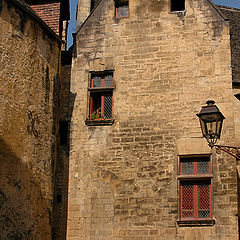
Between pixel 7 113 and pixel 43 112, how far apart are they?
126 cm

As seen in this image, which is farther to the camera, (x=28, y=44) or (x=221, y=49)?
(x=221, y=49)

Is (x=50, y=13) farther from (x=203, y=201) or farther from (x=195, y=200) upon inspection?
(x=203, y=201)

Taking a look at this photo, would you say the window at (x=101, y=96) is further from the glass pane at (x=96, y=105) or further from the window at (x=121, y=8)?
the window at (x=121, y=8)

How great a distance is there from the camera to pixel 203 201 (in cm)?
1173

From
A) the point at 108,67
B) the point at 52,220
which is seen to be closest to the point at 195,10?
the point at 108,67

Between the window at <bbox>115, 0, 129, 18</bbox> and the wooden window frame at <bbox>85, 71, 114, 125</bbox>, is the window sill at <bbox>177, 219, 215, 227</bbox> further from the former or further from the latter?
the window at <bbox>115, 0, 129, 18</bbox>

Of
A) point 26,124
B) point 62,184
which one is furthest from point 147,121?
point 26,124

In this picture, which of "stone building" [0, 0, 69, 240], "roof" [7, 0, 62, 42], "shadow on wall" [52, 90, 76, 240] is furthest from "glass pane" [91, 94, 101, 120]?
"roof" [7, 0, 62, 42]

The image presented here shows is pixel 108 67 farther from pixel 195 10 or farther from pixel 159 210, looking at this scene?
pixel 159 210

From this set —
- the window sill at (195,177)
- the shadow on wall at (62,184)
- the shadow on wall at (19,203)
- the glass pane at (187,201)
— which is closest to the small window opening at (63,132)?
the shadow on wall at (62,184)

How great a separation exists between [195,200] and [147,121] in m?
2.08

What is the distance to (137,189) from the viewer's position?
1198 centimetres

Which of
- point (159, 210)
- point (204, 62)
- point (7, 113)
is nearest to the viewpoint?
point (7, 113)

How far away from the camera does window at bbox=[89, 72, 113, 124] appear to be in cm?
1284
